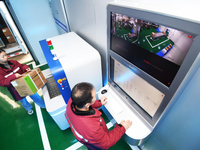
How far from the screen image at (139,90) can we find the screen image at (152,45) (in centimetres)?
15

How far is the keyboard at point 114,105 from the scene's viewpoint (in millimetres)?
1419

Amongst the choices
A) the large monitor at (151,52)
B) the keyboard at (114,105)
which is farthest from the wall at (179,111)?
the keyboard at (114,105)

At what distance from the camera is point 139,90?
3.83 ft

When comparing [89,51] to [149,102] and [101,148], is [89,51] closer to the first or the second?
[149,102]

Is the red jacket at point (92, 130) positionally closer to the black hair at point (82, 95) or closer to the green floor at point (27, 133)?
the black hair at point (82, 95)

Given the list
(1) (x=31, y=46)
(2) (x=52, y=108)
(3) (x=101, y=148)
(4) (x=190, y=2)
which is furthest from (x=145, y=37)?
(1) (x=31, y=46)

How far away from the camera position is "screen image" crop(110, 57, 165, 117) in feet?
3.32

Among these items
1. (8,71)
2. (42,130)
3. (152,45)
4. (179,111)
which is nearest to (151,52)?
(152,45)

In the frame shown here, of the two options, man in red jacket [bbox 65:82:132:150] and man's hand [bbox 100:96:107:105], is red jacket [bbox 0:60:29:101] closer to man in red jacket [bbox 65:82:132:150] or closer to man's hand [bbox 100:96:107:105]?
man in red jacket [bbox 65:82:132:150]

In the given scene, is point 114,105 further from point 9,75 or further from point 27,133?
point 27,133

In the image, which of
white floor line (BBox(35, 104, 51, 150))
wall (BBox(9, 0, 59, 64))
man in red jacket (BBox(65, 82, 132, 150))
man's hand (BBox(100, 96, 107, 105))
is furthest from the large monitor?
wall (BBox(9, 0, 59, 64))

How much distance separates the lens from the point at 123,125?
1244 mm

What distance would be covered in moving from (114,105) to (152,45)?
95 cm

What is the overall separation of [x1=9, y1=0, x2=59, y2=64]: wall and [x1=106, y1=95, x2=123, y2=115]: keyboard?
357cm
